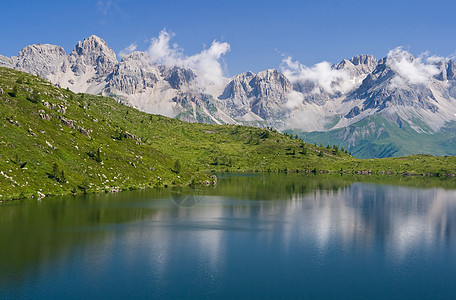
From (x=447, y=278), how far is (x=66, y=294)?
61.2 m

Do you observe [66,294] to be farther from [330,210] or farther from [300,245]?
[330,210]

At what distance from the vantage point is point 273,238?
88.0m

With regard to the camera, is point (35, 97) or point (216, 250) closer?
point (216, 250)

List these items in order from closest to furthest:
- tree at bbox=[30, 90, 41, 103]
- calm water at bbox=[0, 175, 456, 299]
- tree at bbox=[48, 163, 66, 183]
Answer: calm water at bbox=[0, 175, 456, 299]
tree at bbox=[48, 163, 66, 183]
tree at bbox=[30, 90, 41, 103]

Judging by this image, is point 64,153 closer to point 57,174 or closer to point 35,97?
point 57,174

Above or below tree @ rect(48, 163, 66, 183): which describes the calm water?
below

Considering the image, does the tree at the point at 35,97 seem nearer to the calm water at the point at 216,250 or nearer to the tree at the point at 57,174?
the tree at the point at 57,174

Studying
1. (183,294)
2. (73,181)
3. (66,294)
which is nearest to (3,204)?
(73,181)

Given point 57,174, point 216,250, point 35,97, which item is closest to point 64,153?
point 57,174

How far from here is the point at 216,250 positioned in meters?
76.5

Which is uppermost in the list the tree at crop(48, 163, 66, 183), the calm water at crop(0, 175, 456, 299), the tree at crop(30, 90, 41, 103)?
the tree at crop(30, 90, 41, 103)

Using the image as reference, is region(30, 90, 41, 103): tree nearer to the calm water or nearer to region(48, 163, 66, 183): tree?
region(48, 163, 66, 183): tree

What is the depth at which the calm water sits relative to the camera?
57250mm

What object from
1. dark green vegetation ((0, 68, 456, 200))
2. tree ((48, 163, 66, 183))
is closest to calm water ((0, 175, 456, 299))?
dark green vegetation ((0, 68, 456, 200))
